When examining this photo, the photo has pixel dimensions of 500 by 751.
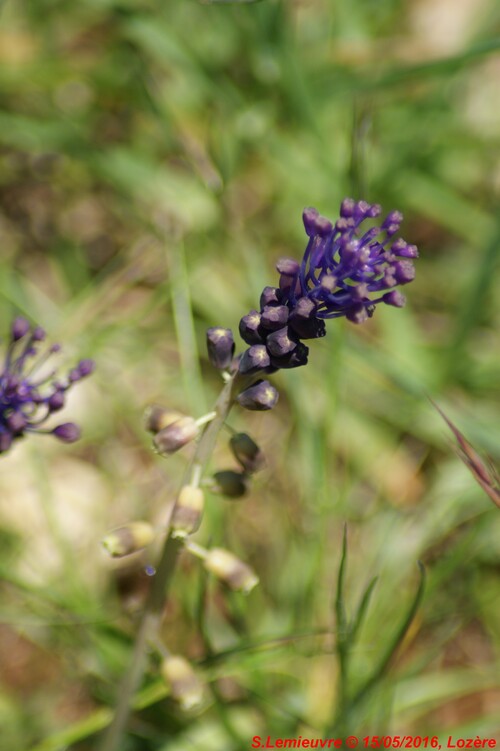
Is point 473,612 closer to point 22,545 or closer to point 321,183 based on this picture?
point 22,545

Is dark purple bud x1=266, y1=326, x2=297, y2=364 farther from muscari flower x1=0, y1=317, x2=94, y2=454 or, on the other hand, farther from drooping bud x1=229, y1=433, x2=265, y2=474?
muscari flower x1=0, y1=317, x2=94, y2=454

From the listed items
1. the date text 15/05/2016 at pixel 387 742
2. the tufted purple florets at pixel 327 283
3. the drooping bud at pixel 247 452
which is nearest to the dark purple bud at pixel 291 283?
the tufted purple florets at pixel 327 283

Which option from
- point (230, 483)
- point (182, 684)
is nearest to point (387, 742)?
point (182, 684)

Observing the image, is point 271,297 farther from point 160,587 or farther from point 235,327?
point 235,327

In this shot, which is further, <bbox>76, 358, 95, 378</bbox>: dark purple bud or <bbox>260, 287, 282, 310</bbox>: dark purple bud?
<bbox>76, 358, 95, 378</bbox>: dark purple bud

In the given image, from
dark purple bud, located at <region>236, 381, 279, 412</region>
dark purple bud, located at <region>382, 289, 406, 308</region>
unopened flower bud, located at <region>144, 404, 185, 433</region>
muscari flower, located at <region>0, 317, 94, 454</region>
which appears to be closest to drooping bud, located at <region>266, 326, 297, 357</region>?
dark purple bud, located at <region>236, 381, 279, 412</region>

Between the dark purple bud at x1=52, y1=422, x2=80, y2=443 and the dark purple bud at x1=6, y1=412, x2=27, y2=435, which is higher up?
the dark purple bud at x1=6, y1=412, x2=27, y2=435

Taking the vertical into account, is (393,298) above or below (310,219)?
below
